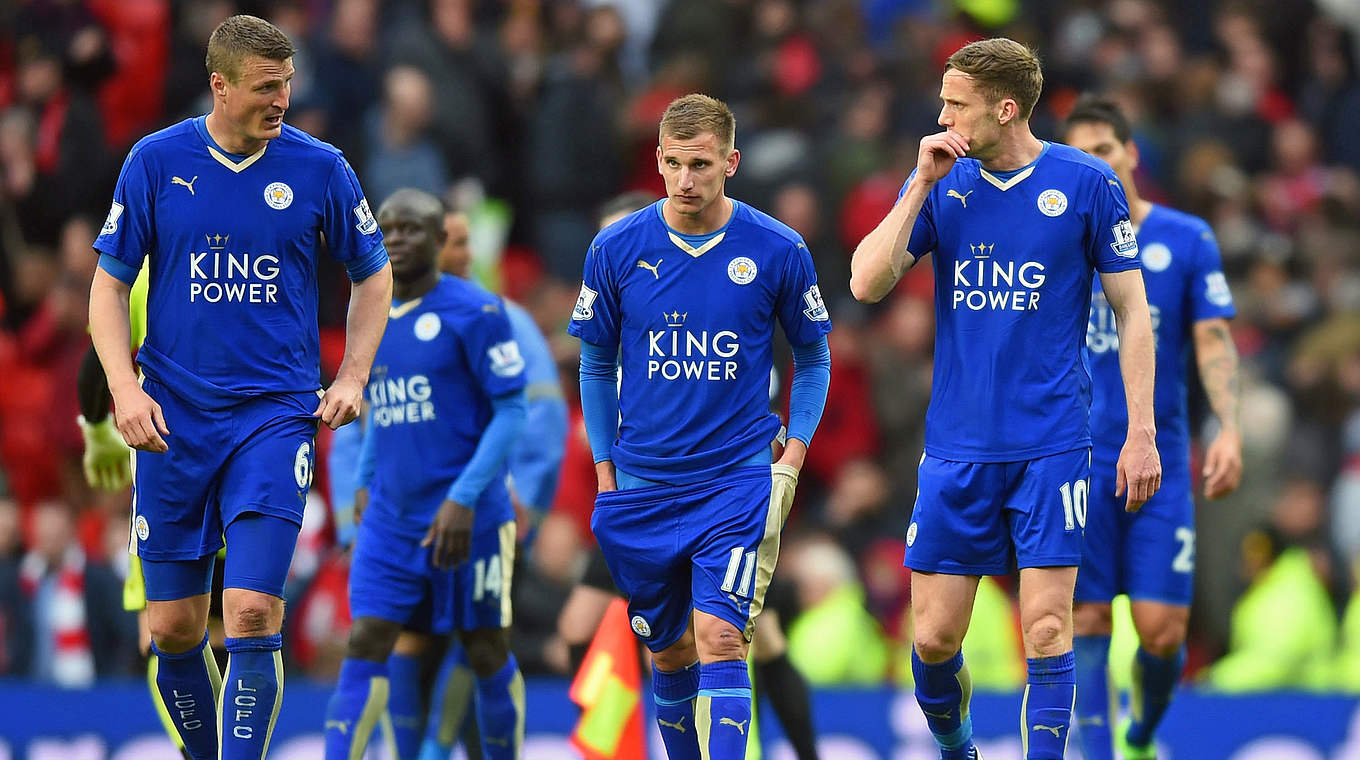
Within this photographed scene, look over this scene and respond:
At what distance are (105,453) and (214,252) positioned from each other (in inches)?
72.3

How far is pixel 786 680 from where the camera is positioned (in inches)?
376

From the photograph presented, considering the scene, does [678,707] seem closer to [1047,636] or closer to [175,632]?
[1047,636]

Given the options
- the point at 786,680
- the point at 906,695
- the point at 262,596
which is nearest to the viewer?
the point at 262,596

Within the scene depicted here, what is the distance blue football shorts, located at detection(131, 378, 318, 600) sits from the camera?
718cm

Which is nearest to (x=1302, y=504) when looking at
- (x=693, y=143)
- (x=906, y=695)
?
(x=906, y=695)

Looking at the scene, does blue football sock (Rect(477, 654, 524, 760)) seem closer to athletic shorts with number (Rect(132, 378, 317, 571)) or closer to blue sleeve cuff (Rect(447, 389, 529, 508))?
blue sleeve cuff (Rect(447, 389, 529, 508))

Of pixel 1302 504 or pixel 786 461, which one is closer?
pixel 786 461

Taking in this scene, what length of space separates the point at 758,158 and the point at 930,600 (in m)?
8.91

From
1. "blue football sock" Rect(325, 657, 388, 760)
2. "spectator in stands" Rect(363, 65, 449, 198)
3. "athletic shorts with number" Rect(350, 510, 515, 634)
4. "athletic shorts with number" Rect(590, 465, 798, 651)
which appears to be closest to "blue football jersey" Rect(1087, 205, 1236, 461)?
"athletic shorts with number" Rect(590, 465, 798, 651)

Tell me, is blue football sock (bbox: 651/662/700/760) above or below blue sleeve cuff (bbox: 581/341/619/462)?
below

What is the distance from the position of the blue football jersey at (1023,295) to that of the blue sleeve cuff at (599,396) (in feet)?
4.34

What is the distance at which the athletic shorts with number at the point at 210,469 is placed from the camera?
7.17 meters

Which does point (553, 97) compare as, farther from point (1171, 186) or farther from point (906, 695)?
point (906, 695)

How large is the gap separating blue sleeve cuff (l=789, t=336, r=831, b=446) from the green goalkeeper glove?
10.0 ft
